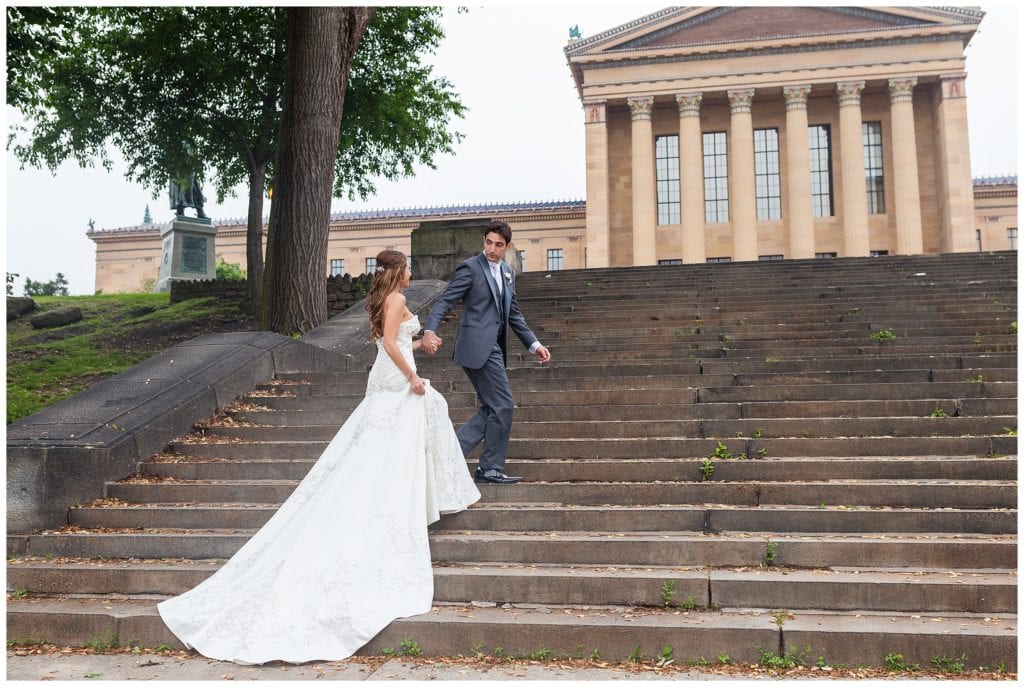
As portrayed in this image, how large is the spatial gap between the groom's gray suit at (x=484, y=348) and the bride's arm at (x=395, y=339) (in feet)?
2.02

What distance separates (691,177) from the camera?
40.9m

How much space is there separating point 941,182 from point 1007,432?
37541 mm

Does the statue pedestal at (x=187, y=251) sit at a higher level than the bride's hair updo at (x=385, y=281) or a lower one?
higher

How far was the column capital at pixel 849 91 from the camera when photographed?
39969 mm

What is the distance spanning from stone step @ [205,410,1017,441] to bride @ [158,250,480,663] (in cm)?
199

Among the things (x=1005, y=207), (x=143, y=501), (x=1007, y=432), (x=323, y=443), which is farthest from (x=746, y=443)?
(x=1005, y=207)

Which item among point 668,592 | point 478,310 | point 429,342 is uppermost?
point 478,310

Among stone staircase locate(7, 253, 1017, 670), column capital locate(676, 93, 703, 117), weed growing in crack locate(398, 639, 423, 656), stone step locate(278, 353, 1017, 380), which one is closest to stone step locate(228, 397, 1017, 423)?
stone staircase locate(7, 253, 1017, 670)

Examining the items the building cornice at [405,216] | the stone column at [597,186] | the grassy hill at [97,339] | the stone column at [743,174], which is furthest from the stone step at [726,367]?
the building cornice at [405,216]

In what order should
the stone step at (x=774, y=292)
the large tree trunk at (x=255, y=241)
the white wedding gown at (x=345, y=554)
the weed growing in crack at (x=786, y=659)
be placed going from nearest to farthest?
the weed growing in crack at (x=786, y=659) → the white wedding gown at (x=345, y=554) → the stone step at (x=774, y=292) → the large tree trunk at (x=255, y=241)

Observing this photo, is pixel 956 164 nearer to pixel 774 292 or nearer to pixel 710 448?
pixel 774 292

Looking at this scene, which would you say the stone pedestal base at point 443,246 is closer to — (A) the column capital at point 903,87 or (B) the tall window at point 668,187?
(B) the tall window at point 668,187

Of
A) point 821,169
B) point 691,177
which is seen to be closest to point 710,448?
point 691,177

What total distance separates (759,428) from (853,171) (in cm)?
Answer: 3618
